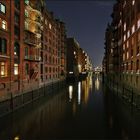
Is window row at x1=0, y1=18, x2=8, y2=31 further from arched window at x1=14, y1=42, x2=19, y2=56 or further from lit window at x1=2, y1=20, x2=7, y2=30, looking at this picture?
arched window at x1=14, y1=42, x2=19, y2=56

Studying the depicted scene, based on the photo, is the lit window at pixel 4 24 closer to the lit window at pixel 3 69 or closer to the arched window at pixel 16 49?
the arched window at pixel 16 49

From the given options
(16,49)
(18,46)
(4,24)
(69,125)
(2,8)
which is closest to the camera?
(69,125)

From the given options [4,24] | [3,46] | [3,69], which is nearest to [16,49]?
[3,46]

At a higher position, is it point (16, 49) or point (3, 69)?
point (16, 49)

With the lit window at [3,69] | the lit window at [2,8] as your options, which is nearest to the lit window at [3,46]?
the lit window at [3,69]

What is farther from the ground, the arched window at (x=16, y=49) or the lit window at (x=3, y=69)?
the arched window at (x=16, y=49)

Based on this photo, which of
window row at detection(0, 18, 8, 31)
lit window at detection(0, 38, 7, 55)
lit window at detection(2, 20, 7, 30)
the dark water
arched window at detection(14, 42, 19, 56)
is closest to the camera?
the dark water

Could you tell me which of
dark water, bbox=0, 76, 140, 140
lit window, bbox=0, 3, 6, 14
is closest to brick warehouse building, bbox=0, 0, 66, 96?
lit window, bbox=0, 3, 6, 14

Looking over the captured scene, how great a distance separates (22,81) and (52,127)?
73.6ft

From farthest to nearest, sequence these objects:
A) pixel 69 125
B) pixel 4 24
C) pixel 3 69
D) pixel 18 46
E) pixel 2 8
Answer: pixel 18 46 < pixel 4 24 < pixel 3 69 < pixel 2 8 < pixel 69 125

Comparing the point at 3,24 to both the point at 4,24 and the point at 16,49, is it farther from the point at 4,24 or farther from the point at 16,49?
the point at 16,49

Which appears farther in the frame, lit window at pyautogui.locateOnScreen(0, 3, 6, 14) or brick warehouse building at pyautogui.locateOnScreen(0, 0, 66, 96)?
brick warehouse building at pyautogui.locateOnScreen(0, 0, 66, 96)

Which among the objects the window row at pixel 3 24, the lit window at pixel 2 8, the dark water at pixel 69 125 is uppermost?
the lit window at pixel 2 8

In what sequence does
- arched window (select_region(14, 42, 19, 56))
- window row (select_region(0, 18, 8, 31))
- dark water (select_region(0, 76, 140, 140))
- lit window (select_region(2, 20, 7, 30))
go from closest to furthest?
dark water (select_region(0, 76, 140, 140))
window row (select_region(0, 18, 8, 31))
lit window (select_region(2, 20, 7, 30))
arched window (select_region(14, 42, 19, 56))
